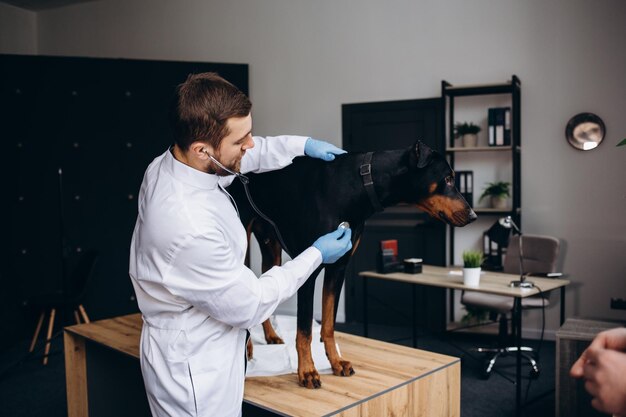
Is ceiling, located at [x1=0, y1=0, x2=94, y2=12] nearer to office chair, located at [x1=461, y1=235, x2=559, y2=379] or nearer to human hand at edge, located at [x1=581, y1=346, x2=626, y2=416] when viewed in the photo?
office chair, located at [x1=461, y1=235, x2=559, y2=379]

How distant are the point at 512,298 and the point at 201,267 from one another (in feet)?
10.3

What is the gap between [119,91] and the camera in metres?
5.11

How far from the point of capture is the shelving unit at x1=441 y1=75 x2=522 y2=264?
4.65 meters

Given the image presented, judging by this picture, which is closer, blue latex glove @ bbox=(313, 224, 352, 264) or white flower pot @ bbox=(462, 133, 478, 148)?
blue latex glove @ bbox=(313, 224, 352, 264)

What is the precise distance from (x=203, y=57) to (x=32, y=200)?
2.33 m

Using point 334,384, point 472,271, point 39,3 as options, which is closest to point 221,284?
point 334,384

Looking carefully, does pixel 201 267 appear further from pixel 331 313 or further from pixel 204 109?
pixel 331 313

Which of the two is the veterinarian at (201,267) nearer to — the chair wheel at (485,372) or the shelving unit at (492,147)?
the chair wheel at (485,372)

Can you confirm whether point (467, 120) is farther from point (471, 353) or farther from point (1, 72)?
point (1, 72)

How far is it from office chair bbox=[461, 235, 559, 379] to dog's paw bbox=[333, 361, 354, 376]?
226 cm

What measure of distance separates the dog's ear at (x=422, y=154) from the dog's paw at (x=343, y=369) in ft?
2.22

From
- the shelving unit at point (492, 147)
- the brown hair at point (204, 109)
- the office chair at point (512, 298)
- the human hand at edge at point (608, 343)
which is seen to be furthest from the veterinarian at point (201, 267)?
the shelving unit at point (492, 147)

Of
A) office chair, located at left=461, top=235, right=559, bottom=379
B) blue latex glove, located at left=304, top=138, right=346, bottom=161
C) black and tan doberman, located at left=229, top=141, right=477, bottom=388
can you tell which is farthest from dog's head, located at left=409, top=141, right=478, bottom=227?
office chair, located at left=461, top=235, right=559, bottom=379

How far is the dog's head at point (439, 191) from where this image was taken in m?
1.67
